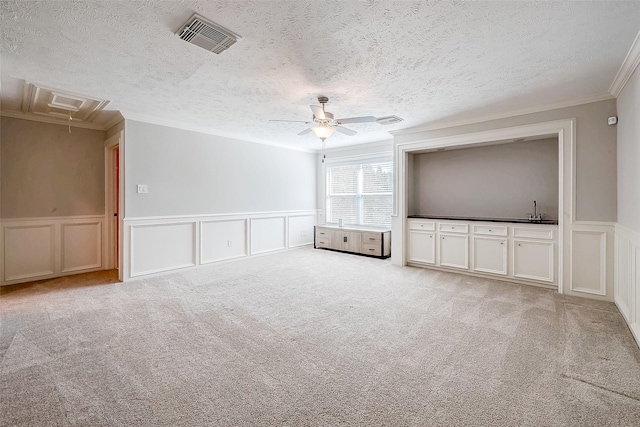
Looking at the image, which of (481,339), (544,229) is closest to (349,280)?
(481,339)

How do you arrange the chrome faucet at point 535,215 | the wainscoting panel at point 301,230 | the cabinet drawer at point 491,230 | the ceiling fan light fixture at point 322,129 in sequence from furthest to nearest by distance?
1. the wainscoting panel at point 301,230
2. the chrome faucet at point 535,215
3. the cabinet drawer at point 491,230
4. the ceiling fan light fixture at point 322,129

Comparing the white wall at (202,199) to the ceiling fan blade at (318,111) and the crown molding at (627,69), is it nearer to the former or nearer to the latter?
the ceiling fan blade at (318,111)

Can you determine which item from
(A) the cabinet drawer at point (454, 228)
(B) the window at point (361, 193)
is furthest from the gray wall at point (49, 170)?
(A) the cabinet drawer at point (454, 228)

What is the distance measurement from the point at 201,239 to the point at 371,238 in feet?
11.1

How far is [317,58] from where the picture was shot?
2.61 m

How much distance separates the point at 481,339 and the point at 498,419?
1.02 m

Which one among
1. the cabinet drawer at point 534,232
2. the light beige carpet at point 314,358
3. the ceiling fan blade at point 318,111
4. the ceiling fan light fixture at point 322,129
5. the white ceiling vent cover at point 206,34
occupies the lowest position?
the light beige carpet at point 314,358

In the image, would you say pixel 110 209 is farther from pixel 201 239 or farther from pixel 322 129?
pixel 322 129

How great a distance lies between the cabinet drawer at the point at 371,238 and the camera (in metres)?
6.04

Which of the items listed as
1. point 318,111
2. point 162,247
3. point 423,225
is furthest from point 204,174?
point 423,225

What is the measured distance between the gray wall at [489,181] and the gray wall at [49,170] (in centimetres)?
582

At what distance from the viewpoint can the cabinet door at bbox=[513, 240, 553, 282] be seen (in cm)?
399

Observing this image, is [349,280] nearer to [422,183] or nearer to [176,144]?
[422,183]

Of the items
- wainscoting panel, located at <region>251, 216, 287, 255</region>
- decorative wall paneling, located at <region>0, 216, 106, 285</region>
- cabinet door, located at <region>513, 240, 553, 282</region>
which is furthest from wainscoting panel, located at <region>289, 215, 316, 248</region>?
cabinet door, located at <region>513, 240, 553, 282</region>
